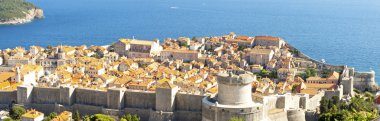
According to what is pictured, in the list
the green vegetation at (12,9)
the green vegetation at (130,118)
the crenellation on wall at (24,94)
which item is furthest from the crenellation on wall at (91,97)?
the green vegetation at (12,9)

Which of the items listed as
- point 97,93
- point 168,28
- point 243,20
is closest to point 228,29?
point 168,28

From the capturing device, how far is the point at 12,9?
9162 centimetres

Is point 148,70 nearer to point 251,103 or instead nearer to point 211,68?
Answer: point 211,68

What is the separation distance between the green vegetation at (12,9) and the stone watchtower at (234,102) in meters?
72.5

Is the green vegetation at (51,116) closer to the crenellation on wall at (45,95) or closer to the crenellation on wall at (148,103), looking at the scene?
the crenellation on wall at (148,103)

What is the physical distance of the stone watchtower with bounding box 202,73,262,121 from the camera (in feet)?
67.2

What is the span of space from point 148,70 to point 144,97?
451 inches

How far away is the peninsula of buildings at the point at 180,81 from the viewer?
21766mm

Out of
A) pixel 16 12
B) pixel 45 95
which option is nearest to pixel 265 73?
pixel 45 95

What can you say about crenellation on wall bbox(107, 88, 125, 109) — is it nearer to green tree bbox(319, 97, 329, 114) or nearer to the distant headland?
green tree bbox(319, 97, 329, 114)

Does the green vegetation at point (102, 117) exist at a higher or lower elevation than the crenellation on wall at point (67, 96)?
lower

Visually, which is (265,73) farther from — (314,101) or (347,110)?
(347,110)

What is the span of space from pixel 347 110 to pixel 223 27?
5396 cm

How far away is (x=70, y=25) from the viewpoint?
8225 cm
